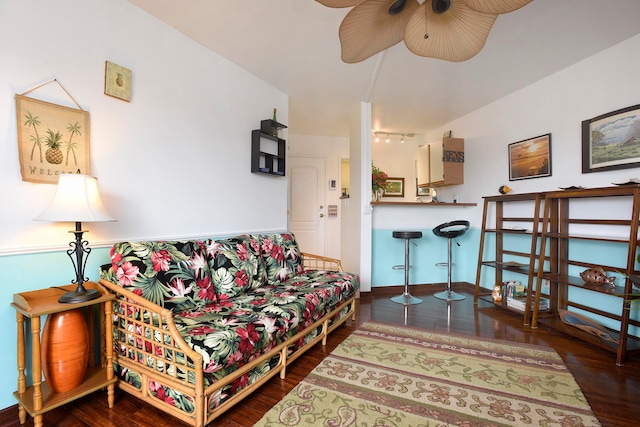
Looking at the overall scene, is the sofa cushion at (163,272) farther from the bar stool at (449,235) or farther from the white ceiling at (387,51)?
the bar stool at (449,235)

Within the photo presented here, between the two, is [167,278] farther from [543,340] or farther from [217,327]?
[543,340]

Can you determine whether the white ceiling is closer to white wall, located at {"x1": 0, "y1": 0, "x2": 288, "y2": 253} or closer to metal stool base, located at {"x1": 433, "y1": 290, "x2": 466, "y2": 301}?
white wall, located at {"x1": 0, "y1": 0, "x2": 288, "y2": 253}

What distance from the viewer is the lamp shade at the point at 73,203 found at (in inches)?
59.9

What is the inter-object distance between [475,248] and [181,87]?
405cm

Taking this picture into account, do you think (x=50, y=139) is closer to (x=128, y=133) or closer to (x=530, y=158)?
(x=128, y=133)

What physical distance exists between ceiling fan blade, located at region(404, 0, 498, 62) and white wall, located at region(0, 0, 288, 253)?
1.88 meters

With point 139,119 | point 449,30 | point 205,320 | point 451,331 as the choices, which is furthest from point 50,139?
point 451,331

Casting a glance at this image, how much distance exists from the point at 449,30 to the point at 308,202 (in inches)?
174

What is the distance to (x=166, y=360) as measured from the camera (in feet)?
4.90

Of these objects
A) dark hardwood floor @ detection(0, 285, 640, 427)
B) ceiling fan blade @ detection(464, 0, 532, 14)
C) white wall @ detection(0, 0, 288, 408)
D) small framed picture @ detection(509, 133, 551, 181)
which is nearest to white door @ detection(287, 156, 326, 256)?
white wall @ detection(0, 0, 288, 408)

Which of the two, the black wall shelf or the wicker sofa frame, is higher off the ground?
the black wall shelf

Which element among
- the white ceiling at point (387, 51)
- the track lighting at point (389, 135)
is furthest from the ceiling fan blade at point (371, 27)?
the track lighting at point (389, 135)

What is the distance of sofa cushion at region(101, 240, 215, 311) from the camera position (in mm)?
1795

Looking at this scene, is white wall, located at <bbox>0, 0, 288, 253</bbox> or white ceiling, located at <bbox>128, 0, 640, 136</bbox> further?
white ceiling, located at <bbox>128, 0, 640, 136</bbox>
